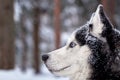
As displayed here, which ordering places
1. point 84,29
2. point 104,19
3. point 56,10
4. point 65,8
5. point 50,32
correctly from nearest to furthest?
1. point 104,19
2. point 84,29
3. point 56,10
4. point 65,8
5. point 50,32

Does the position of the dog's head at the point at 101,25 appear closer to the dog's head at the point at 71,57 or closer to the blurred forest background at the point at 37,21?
the dog's head at the point at 71,57

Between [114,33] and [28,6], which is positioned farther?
[28,6]

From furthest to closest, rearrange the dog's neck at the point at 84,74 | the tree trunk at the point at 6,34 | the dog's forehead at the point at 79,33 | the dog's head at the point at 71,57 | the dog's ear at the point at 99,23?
1. the tree trunk at the point at 6,34
2. the dog's forehead at the point at 79,33
3. the dog's head at the point at 71,57
4. the dog's neck at the point at 84,74
5. the dog's ear at the point at 99,23

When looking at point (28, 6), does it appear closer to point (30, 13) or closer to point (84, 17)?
point (30, 13)

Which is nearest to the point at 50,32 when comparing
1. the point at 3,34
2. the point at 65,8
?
the point at 65,8

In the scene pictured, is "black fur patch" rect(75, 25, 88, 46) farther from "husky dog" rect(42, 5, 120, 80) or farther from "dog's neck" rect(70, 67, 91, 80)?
"dog's neck" rect(70, 67, 91, 80)

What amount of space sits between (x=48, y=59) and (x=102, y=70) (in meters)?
0.72

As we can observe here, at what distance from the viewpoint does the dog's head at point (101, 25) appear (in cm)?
524

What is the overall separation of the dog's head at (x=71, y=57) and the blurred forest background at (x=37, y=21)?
4.80ft

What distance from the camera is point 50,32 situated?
3822cm

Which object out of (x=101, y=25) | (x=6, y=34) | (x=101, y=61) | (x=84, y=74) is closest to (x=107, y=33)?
(x=101, y=25)

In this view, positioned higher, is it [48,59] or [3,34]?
[48,59]

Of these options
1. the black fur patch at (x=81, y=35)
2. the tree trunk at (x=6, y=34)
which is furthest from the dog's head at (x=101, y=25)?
the tree trunk at (x=6, y=34)

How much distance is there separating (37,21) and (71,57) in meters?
22.7
